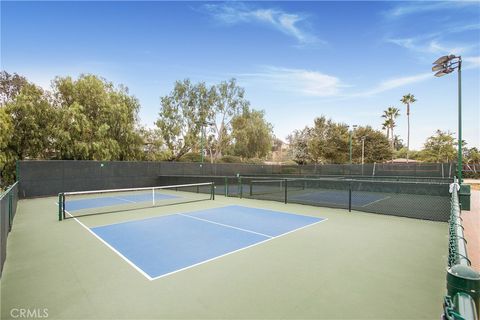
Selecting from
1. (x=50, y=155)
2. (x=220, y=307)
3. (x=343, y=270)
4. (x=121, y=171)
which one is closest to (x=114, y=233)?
(x=220, y=307)

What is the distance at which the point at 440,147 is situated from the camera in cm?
4266

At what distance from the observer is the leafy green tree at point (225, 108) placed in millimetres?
38156

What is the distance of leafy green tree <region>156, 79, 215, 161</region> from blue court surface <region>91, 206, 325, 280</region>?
2536 cm

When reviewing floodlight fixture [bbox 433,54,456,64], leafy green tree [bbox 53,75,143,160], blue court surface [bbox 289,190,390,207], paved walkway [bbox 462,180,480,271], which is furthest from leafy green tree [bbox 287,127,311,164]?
floodlight fixture [bbox 433,54,456,64]

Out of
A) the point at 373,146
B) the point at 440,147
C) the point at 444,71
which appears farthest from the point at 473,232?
the point at 440,147

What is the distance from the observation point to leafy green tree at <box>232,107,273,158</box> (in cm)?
3825

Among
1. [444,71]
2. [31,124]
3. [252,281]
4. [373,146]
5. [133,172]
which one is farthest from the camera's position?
[373,146]

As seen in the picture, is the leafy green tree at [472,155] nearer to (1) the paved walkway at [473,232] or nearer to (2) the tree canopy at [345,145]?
(2) the tree canopy at [345,145]

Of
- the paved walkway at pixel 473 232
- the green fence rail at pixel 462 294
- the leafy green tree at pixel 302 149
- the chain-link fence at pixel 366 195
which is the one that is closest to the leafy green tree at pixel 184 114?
the chain-link fence at pixel 366 195

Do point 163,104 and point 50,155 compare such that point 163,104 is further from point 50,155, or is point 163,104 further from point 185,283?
point 185,283

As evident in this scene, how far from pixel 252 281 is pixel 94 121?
23005 millimetres

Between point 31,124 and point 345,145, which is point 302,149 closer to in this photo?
point 345,145

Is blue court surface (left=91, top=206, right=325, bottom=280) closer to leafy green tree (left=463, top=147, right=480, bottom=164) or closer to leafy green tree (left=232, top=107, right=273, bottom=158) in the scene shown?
leafy green tree (left=232, top=107, right=273, bottom=158)

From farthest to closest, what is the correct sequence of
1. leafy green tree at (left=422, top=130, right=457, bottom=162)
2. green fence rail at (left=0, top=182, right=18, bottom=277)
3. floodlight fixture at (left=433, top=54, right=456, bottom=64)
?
leafy green tree at (left=422, top=130, right=457, bottom=162) < floodlight fixture at (left=433, top=54, right=456, bottom=64) < green fence rail at (left=0, top=182, right=18, bottom=277)
